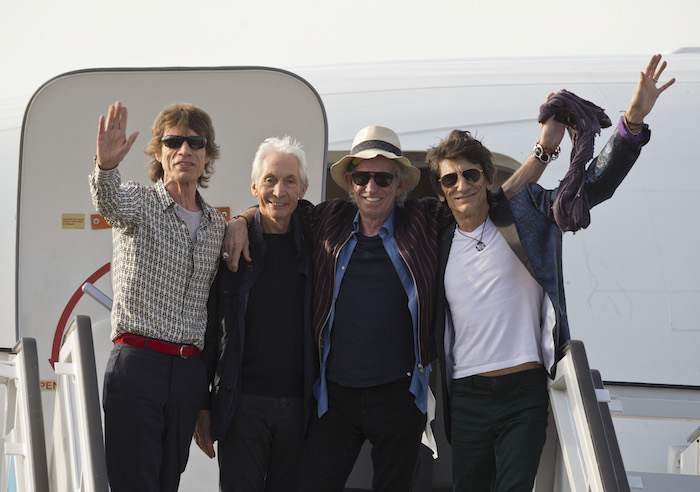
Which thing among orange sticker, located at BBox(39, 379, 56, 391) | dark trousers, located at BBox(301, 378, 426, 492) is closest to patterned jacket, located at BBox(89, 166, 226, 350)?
dark trousers, located at BBox(301, 378, 426, 492)

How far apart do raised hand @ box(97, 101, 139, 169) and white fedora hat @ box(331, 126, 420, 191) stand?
999 millimetres

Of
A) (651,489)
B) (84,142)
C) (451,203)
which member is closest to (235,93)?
(84,142)

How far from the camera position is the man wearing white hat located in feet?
11.2

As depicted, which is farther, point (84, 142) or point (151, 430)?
point (84, 142)

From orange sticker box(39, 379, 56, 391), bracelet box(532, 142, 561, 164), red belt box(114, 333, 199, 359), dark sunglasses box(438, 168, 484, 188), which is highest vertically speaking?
bracelet box(532, 142, 561, 164)

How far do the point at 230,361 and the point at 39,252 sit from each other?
5.54 feet

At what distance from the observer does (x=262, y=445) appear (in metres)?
3.42

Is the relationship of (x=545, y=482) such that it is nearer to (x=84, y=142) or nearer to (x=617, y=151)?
(x=617, y=151)

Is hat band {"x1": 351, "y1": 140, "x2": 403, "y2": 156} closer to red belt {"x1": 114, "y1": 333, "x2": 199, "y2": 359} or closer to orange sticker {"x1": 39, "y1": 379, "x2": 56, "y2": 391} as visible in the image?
red belt {"x1": 114, "y1": 333, "x2": 199, "y2": 359}

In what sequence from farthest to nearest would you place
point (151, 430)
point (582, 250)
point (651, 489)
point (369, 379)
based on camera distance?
point (582, 250), point (651, 489), point (369, 379), point (151, 430)

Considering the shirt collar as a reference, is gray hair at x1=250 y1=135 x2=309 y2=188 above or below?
above

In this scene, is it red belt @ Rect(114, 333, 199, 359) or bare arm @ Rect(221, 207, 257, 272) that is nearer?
red belt @ Rect(114, 333, 199, 359)

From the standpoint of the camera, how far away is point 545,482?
3402 mm

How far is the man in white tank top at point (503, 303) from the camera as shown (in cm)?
317
